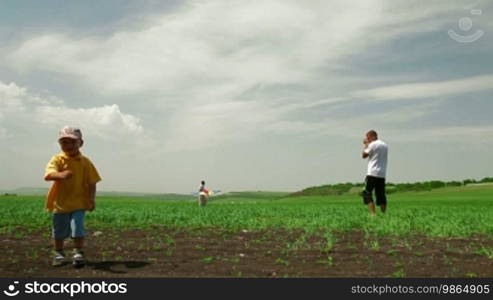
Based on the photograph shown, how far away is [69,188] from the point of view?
8406mm

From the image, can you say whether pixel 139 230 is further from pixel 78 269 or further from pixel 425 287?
pixel 425 287

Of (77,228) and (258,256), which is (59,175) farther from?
(258,256)

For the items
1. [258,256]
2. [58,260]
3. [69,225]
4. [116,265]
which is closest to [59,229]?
[69,225]

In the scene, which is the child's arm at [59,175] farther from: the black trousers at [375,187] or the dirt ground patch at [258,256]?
the black trousers at [375,187]

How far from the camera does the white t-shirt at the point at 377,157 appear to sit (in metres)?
15.9

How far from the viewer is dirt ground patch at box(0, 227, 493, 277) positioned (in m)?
7.29

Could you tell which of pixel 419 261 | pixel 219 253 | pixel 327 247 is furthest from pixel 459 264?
A: pixel 219 253

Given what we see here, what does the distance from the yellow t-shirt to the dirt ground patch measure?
0.90m

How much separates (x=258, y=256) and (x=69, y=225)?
306 centimetres

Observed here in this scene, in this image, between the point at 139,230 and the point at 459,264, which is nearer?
the point at 459,264

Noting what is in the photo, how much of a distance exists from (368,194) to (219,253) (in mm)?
7975

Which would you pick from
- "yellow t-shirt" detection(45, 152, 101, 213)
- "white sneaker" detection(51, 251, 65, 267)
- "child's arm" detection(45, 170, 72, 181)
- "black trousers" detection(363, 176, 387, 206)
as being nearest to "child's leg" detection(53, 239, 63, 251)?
"white sneaker" detection(51, 251, 65, 267)

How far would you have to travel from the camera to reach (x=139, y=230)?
505 inches

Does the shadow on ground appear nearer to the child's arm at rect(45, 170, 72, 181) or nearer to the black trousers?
the child's arm at rect(45, 170, 72, 181)
